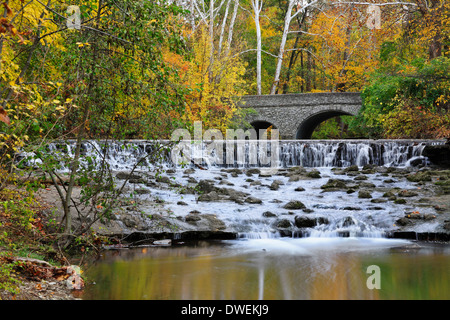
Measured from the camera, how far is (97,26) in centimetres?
577

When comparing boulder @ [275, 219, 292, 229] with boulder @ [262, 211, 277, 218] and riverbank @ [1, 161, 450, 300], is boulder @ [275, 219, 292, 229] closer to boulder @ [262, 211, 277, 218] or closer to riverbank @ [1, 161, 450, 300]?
riverbank @ [1, 161, 450, 300]

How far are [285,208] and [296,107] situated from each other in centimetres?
1766

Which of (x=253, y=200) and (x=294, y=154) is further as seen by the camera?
(x=294, y=154)

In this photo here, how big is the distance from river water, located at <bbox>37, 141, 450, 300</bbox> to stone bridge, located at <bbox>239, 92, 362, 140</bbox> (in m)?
13.2

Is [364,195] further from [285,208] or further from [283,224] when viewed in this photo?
[283,224]

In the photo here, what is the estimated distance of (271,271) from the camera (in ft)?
22.3

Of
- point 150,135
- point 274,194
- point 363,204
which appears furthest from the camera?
point 274,194

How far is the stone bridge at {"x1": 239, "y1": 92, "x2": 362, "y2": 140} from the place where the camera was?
2645 cm

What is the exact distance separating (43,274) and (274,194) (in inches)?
341

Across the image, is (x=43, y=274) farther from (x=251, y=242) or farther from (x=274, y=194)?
(x=274, y=194)

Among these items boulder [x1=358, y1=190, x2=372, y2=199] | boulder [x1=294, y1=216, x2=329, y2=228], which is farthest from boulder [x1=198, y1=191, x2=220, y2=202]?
boulder [x1=358, y1=190, x2=372, y2=199]

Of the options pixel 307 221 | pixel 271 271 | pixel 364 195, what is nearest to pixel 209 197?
pixel 307 221
